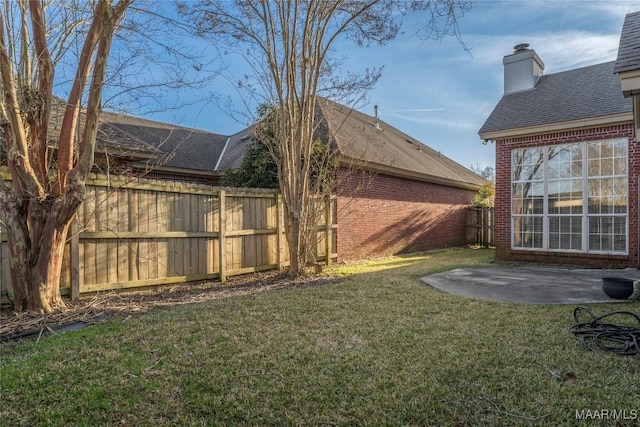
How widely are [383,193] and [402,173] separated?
1113 mm

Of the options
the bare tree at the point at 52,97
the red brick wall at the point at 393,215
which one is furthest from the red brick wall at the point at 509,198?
the bare tree at the point at 52,97

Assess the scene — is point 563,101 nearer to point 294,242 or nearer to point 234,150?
point 294,242

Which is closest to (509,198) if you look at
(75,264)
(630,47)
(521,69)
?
(521,69)

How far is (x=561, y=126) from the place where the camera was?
369 inches

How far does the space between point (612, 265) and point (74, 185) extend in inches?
434

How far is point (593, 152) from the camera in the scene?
9.16 m

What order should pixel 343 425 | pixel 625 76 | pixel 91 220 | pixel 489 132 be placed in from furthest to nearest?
pixel 489 132, pixel 91 220, pixel 625 76, pixel 343 425

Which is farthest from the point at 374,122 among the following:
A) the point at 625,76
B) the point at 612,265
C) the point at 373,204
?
the point at 625,76

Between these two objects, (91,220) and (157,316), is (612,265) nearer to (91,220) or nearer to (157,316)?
(157,316)

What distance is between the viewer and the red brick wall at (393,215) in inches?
428

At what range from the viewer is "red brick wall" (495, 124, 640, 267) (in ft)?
28.2

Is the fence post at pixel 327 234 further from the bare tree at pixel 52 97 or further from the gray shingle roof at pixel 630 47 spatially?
Result: the gray shingle roof at pixel 630 47

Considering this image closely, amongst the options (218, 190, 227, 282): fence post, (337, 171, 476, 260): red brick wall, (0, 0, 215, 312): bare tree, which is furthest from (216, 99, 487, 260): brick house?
(0, 0, 215, 312): bare tree

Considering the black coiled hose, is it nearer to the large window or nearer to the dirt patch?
the dirt patch
